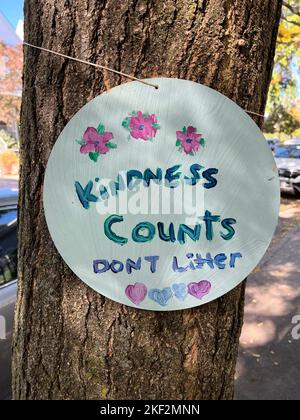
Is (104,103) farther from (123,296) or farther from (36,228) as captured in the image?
(123,296)

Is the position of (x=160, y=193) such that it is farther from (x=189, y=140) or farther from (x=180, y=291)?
(x=180, y=291)

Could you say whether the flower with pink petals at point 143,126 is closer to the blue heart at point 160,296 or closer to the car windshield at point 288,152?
the blue heart at point 160,296

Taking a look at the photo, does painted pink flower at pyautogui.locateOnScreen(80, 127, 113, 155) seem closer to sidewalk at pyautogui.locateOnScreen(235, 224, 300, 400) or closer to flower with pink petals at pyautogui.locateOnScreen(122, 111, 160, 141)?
flower with pink petals at pyautogui.locateOnScreen(122, 111, 160, 141)

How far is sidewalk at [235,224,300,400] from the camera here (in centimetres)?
311

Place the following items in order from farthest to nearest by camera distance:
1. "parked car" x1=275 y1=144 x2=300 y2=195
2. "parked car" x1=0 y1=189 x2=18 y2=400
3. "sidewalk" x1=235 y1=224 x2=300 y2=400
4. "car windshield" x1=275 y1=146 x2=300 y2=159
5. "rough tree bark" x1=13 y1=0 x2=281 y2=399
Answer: "car windshield" x1=275 y1=146 x2=300 y2=159 → "parked car" x1=275 y1=144 x2=300 y2=195 → "sidewalk" x1=235 y1=224 x2=300 y2=400 → "parked car" x1=0 y1=189 x2=18 y2=400 → "rough tree bark" x1=13 y1=0 x2=281 y2=399

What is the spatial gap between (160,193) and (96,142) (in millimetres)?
220

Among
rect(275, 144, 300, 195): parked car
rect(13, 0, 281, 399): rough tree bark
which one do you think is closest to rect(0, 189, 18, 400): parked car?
rect(13, 0, 281, 399): rough tree bark

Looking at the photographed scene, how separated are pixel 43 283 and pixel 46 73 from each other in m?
0.60

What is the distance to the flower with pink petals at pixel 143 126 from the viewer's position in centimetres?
A: 105

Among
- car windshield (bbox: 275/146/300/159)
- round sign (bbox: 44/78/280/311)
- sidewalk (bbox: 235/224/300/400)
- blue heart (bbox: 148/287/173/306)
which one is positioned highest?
car windshield (bbox: 275/146/300/159)

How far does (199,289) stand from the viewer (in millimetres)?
1120

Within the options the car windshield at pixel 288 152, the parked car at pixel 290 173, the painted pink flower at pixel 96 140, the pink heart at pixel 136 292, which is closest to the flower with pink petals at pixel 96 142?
the painted pink flower at pixel 96 140

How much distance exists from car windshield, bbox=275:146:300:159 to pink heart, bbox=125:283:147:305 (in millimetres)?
10940

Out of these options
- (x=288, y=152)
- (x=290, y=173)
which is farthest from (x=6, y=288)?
(x=288, y=152)
